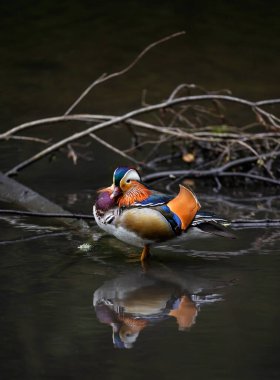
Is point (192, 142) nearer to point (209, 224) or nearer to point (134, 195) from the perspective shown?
point (209, 224)

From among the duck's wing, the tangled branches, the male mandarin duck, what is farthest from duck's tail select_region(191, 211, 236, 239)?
the tangled branches

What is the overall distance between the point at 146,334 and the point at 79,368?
519 millimetres

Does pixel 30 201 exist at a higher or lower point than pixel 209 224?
lower

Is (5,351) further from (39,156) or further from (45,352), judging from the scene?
(39,156)

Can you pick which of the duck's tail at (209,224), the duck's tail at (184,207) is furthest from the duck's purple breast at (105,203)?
the duck's tail at (209,224)

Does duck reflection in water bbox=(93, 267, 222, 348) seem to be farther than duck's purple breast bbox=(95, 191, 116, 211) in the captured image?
No

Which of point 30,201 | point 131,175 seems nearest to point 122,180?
point 131,175

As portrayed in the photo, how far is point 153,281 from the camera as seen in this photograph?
18.3ft

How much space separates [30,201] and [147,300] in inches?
91.4

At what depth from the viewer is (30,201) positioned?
288 inches

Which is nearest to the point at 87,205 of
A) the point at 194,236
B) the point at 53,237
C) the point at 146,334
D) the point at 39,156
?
the point at 39,156

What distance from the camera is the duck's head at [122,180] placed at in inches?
226

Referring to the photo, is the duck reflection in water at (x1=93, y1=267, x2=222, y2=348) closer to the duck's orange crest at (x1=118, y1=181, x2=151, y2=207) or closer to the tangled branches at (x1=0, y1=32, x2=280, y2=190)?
the duck's orange crest at (x1=118, y1=181, x2=151, y2=207)

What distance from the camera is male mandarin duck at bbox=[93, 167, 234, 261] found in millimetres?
5672
